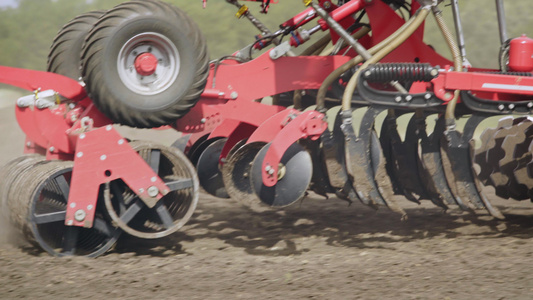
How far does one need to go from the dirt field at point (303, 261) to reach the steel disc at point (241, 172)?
1.08 ft

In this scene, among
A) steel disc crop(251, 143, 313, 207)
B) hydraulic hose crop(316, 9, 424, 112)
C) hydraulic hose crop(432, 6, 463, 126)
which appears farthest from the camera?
hydraulic hose crop(316, 9, 424, 112)

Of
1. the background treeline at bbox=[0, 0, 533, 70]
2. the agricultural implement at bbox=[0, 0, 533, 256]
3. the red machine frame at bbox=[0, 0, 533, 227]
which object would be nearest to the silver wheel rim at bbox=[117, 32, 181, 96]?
the agricultural implement at bbox=[0, 0, 533, 256]

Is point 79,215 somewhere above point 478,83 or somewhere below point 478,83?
below

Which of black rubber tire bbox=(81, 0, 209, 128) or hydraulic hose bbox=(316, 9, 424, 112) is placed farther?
hydraulic hose bbox=(316, 9, 424, 112)

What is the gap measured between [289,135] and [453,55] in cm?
120

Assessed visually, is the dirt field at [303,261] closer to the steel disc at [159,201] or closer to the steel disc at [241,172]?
the steel disc at [159,201]

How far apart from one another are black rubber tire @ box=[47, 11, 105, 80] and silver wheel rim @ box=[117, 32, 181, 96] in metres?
0.86

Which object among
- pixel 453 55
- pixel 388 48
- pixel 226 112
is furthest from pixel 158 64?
pixel 453 55

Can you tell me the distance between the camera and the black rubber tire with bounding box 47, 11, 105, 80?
526 cm

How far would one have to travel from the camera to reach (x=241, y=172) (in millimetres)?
4910

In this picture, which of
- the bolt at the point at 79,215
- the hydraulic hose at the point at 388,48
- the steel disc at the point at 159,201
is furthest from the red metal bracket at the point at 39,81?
the hydraulic hose at the point at 388,48

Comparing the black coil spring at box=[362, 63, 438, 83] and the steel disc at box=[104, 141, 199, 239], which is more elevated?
the black coil spring at box=[362, 63, 438, 83]

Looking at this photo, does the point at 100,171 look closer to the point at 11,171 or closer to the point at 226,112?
the point at 11,171

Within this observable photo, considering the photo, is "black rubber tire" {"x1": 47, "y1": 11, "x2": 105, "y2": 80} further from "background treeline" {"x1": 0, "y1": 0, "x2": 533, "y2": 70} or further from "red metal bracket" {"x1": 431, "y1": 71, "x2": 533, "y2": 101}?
"background treeline" {"x1": 0, "y1": 0, "x2": 533, "y2": 70}
